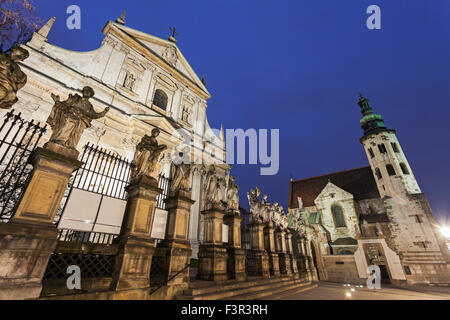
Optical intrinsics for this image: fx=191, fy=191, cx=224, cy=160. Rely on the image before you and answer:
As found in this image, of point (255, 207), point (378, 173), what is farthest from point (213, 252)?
point (378, 173)

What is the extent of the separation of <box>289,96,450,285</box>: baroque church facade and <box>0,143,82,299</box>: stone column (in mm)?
19164

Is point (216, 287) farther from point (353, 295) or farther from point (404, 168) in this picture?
point (404, 168)

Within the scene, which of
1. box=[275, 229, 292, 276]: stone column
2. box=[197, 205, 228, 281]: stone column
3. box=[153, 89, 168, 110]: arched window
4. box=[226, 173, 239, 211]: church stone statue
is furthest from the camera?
box=[153, 89, 168, 110]: arched window

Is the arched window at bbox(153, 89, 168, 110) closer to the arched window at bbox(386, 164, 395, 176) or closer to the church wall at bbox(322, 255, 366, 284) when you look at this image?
the church wall at bbox(322, 255, 366, 284)

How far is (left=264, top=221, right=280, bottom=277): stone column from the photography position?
10.8 m

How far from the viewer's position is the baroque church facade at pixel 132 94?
436 inches

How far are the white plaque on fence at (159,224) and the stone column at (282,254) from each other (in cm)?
898

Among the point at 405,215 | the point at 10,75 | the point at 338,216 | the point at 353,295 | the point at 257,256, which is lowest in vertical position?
the point at 353,295

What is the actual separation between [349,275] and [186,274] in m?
20.0

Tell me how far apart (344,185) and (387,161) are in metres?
8.11

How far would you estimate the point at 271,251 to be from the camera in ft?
36.6

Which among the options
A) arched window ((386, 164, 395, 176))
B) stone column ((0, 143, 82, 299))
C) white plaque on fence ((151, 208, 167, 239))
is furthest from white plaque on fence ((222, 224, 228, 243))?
arched window ((386, 164, 395, 176))
